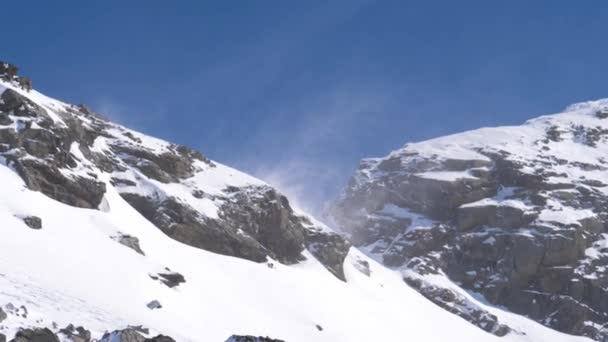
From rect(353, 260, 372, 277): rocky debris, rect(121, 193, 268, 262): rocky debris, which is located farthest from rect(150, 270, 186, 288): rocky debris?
rect(353, 260, 372, 277): rocky debris

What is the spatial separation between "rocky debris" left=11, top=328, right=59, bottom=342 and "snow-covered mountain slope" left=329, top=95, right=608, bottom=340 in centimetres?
8739

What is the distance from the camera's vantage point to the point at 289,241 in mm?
100188

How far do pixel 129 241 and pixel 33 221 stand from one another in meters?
9.58

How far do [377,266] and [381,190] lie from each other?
3834 cm

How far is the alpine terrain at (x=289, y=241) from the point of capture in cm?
5757

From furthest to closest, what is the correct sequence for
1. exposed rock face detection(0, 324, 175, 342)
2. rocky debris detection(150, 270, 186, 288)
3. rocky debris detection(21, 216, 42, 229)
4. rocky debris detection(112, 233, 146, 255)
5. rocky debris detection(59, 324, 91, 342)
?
rocky debris detection(112, 233, 146, 255) < rocky debris detection(150, 270, 186, 288) < rocky debris detection(21, 216, 42, 229) < rocky debris detection(59, 324, 91, 342) < exposed rock face detection(0, 324, 175, 342)

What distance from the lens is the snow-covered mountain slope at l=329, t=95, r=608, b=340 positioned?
131m

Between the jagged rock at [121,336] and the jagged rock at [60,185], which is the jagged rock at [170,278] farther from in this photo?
the jagged rock at [121,336]

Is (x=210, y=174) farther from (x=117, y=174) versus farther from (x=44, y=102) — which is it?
(x=44, y=102)

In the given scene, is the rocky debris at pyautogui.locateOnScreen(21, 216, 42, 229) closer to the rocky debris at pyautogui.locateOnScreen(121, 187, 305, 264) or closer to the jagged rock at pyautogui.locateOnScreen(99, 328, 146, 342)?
the rocky debris at pyautogui.locateOnScreen(121, 187, 305, 264)

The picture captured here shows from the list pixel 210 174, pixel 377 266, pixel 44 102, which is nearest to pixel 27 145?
pixel 44 102

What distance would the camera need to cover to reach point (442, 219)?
491 feet

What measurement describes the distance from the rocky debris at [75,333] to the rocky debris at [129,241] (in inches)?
1058

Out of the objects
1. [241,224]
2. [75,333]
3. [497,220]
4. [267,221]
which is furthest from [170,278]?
[497,220]
